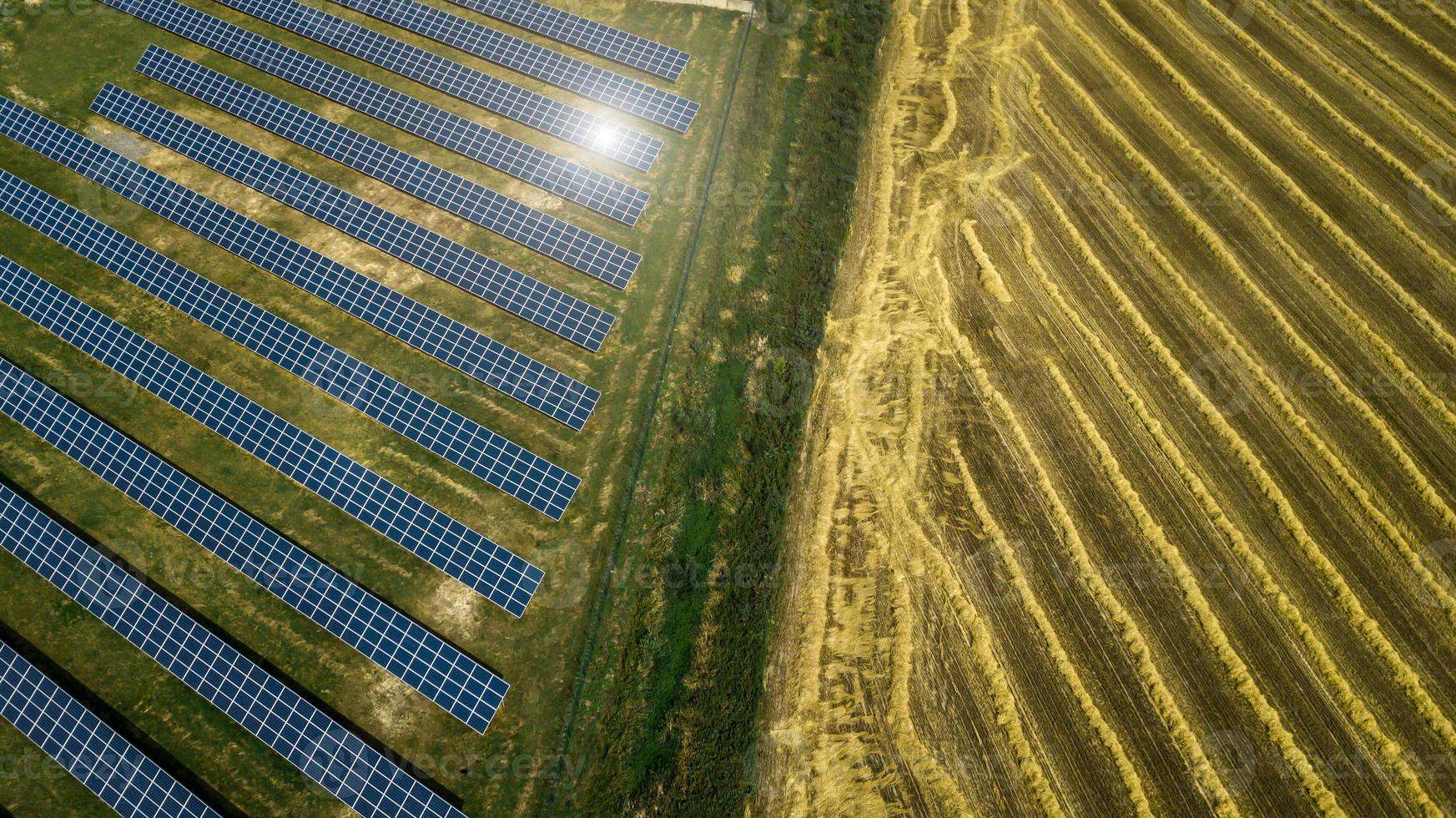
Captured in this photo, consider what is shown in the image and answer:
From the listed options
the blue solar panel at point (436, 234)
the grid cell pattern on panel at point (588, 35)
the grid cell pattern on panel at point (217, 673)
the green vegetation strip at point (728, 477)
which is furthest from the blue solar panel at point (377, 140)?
the grid cell pattern on panel at point (217, 673)

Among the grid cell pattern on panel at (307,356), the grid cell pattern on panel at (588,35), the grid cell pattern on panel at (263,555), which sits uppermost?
the grid cell pattern on panel at (588,35)

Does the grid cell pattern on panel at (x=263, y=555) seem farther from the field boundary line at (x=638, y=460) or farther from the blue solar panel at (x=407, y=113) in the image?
the blue solar panel at (x=407, y=113)

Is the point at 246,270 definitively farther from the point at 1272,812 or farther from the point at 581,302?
the point at 1272,812

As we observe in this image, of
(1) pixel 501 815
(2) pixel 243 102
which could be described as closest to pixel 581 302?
(1) pixel 501 815

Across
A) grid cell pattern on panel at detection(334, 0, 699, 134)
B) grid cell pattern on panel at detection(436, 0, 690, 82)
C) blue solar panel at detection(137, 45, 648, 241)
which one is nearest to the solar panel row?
blue solar panel at detection(137, 45, 648, 241)

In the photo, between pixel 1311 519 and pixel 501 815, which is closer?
pixel 501 815

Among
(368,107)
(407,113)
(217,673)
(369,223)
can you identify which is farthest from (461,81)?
(217,673)

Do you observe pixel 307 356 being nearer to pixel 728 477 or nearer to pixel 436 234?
pixel 436 234
